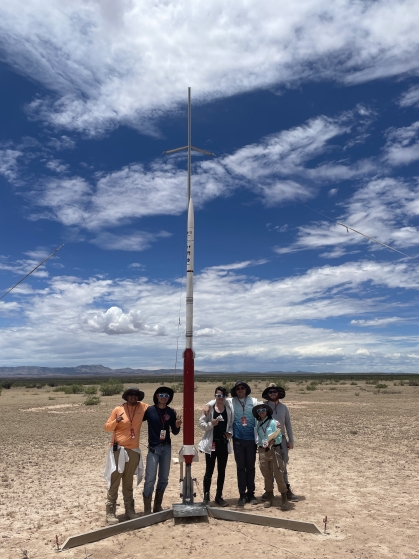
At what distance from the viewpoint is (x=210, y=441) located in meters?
8.24

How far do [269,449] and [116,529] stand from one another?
2795mm

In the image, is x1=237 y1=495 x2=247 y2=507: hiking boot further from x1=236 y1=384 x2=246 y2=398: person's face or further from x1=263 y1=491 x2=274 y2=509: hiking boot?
x1=236 y1=384 x2=246 y2=398: person's face

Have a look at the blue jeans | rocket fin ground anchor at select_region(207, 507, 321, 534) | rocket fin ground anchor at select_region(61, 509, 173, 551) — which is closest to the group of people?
the blue jeans

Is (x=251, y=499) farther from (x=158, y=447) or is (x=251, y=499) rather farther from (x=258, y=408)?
(x=158, y=447)

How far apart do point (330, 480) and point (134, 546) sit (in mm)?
5461

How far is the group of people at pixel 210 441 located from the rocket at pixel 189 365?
7.9 inches

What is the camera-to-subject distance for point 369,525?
7.54 metres

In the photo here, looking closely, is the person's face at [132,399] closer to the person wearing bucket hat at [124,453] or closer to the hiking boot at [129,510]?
the person wearing bucket hat at [124,453]

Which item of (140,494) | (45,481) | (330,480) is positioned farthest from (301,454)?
(45,481)

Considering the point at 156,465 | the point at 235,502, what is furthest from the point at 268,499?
the point at 156,465

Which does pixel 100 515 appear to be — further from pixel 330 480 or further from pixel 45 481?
pixel 330 480

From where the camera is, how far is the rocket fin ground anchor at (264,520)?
7.13 meters

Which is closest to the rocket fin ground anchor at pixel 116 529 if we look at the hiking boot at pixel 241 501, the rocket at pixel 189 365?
the rocket at pixel 189 365

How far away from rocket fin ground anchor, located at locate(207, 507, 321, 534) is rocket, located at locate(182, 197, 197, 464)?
0.95 m
